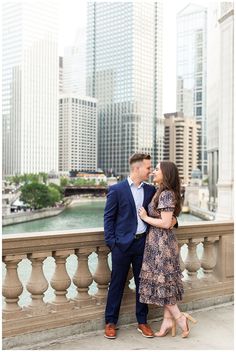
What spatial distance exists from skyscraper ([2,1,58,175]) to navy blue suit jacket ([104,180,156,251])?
4170 inches

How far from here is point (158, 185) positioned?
362 centimetres

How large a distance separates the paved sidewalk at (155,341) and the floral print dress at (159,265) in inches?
12.2

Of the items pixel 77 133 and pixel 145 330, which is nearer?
pixel 145 330

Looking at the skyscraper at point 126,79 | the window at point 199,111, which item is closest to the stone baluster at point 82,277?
the skyscraper at point 126,79

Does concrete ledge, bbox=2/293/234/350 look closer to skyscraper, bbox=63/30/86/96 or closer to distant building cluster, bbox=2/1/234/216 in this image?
distant building cluster, bbox=2/1/234/216

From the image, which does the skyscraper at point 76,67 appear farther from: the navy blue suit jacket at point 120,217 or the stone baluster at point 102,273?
the navy blue suit jacket at point 120,217

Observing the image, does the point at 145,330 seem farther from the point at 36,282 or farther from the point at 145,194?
the point at 145,194

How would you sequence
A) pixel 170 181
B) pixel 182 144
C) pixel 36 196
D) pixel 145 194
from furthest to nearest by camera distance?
pixel 182 144, pixel 36 196, pixel 145 194, pixel 170 181

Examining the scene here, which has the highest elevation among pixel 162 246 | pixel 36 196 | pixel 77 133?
pixel 77 133

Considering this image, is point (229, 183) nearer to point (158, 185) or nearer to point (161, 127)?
point (158, 185)

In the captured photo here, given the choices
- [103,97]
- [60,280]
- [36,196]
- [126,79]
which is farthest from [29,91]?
[60,280]

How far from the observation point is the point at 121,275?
3615 mm

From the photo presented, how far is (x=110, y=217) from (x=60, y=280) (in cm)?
63

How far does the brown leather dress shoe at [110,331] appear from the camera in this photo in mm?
3604
